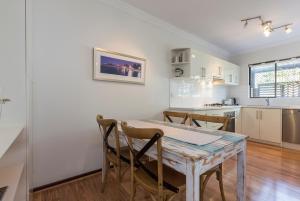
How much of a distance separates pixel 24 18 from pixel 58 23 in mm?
407

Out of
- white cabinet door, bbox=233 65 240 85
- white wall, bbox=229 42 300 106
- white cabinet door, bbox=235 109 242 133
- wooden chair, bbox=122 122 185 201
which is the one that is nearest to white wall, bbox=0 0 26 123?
wooden chair, bbox=122 122 185 201

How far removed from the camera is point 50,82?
6.07 ft

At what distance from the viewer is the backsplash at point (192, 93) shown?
3329 millimetres

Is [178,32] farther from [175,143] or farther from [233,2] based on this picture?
[175,143]

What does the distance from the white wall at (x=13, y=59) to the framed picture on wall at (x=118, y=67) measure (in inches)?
32.4

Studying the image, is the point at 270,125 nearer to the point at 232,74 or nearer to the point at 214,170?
the point at 232,74

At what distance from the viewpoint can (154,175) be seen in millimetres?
1228

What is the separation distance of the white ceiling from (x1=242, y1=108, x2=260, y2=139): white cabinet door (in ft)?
5.66

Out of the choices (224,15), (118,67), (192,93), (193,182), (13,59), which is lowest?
(193,182)

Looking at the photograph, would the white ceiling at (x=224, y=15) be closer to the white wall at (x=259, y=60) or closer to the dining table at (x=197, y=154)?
the white wall at (x=259, y=60)

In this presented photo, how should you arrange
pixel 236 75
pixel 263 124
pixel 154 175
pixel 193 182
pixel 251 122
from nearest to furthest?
pixel 193 182 < pixel 154 175 < pixel 263 124 < pixel 251 122 < pixel 236 75

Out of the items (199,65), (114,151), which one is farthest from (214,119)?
(199,65)

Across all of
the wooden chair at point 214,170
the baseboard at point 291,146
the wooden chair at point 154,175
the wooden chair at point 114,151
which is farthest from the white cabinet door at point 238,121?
the wooden chair at point 154,175

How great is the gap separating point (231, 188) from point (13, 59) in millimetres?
2639
